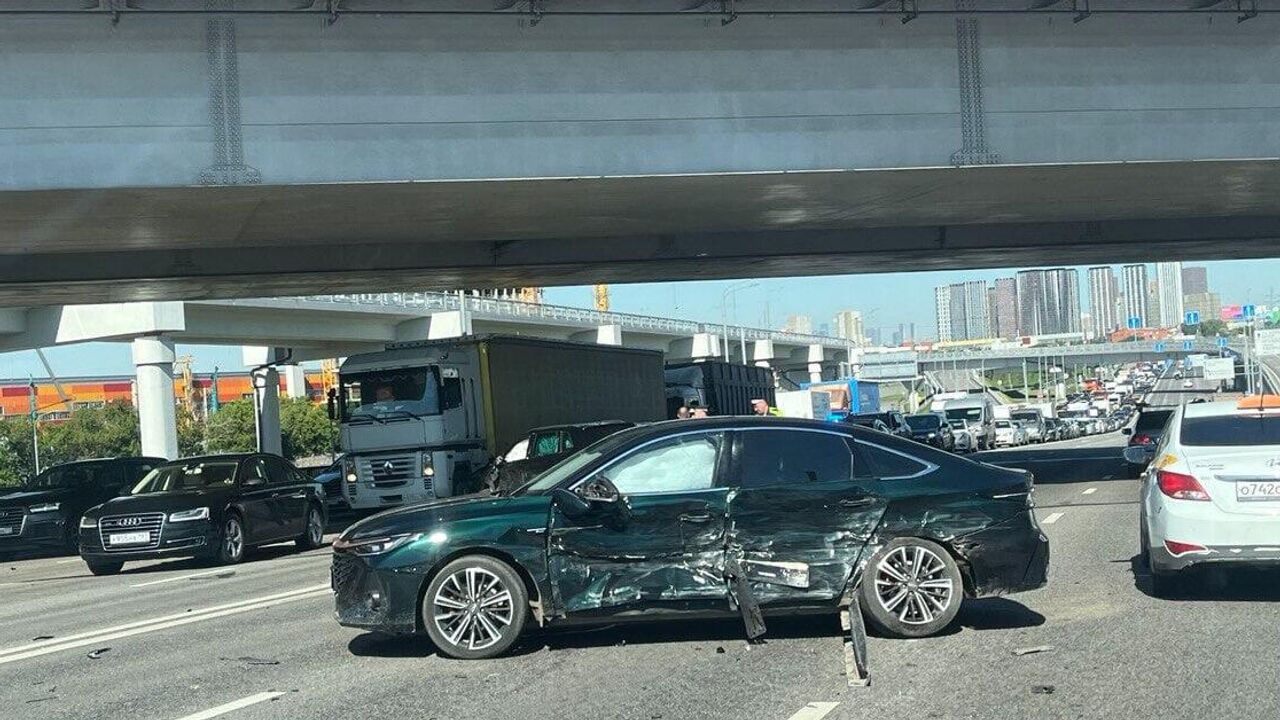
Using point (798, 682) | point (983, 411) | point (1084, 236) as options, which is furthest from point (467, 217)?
point (983, 411)

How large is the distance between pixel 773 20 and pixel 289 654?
11.5m

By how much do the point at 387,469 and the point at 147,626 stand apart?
14.0 metres

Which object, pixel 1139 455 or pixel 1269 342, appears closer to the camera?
pixel 1139 455

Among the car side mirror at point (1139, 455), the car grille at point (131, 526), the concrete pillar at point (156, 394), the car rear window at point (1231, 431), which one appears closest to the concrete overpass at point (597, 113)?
the car grille at point (131, 526)

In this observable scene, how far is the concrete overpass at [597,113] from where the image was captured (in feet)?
53.6

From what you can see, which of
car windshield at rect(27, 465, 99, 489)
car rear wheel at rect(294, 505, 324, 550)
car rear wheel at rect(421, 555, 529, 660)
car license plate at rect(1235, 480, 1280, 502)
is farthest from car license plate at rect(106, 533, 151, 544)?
car license plate at rect(1235, 480, 1280, 502)

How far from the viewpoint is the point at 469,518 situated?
8648mm

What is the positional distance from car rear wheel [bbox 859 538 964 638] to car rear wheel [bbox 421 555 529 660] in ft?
7.39

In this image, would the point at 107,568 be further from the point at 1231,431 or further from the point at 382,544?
the point at 1231,431

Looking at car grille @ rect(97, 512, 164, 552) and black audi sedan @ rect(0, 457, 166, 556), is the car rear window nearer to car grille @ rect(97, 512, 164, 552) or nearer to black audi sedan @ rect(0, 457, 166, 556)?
car grille @ rect(97, 512, 164, 552)

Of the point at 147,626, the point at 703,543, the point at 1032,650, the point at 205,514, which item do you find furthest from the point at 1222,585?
the point at 205,514

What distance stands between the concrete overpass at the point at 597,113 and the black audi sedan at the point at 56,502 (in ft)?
14.5

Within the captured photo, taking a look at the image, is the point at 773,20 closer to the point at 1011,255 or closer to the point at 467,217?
the point at 467,217

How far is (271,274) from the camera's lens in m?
25.7
